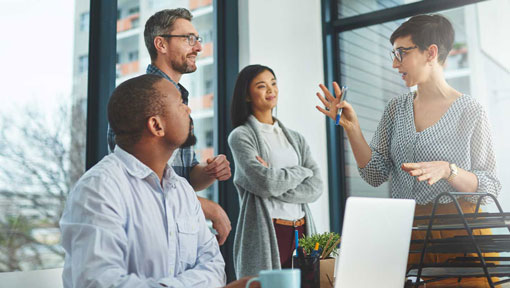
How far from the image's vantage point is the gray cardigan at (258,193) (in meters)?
2.65

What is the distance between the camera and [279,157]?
2.85m

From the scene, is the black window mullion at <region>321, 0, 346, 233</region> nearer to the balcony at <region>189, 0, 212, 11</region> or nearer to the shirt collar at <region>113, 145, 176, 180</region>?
the balcony at <region>189, 0, 212, 11</region>

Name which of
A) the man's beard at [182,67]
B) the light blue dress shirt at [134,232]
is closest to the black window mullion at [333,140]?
the man's beard at [182,67]

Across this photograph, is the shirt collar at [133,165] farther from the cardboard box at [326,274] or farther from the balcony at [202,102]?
the balcony at [202,102]

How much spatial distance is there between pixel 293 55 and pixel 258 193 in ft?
4.84

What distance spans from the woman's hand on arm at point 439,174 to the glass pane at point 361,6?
2.57 meters

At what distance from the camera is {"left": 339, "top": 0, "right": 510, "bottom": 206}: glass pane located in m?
3.54

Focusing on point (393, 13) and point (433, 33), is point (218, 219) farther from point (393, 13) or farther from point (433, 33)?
point (393, 13)

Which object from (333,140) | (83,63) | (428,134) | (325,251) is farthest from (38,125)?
(333,140)

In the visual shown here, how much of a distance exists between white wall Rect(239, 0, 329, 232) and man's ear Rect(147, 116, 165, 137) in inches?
80.9

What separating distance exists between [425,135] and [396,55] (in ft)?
1.40

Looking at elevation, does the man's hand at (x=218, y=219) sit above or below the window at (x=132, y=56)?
below

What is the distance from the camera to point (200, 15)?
332 cm

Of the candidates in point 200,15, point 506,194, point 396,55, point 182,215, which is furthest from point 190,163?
point 506,194
